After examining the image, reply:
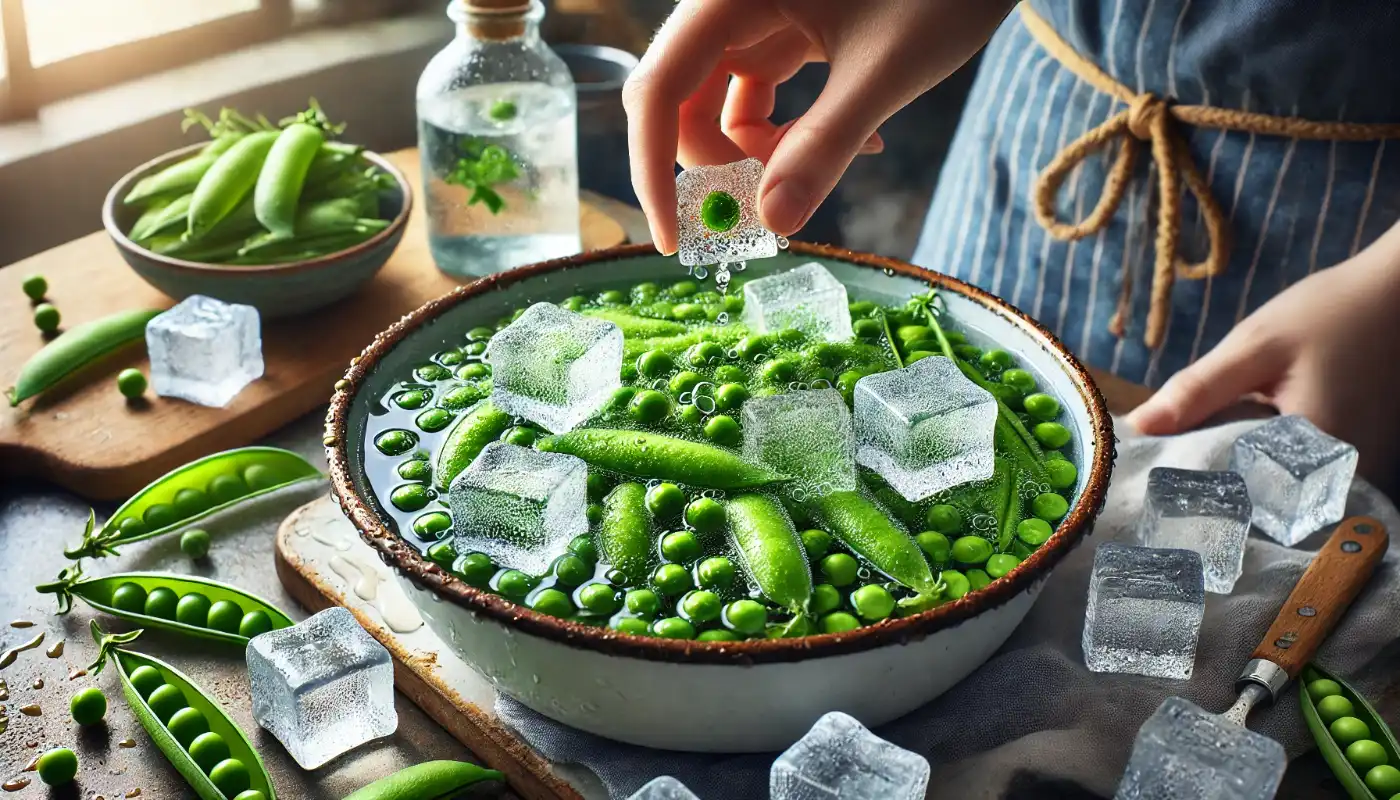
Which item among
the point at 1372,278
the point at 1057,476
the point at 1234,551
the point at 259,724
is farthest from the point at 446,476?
the point at 1372,278

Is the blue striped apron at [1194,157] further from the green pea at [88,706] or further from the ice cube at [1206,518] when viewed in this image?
the green pea at [88,706]

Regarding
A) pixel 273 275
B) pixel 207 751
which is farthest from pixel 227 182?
pixel 207 751

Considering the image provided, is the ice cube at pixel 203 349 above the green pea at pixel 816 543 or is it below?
below

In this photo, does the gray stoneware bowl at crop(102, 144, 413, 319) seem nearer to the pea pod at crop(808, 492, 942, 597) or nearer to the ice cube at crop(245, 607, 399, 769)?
the ice cube at crop(245, 607, 399, 769)

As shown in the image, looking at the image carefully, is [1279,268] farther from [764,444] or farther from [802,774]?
[802,774]

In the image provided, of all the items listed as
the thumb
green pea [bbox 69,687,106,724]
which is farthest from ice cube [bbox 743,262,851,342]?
green pea [bbox 69,687,106,724]

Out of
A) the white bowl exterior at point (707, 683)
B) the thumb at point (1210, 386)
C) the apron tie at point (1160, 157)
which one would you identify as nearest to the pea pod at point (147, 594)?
the white bowl exterior at point (707, 683)
